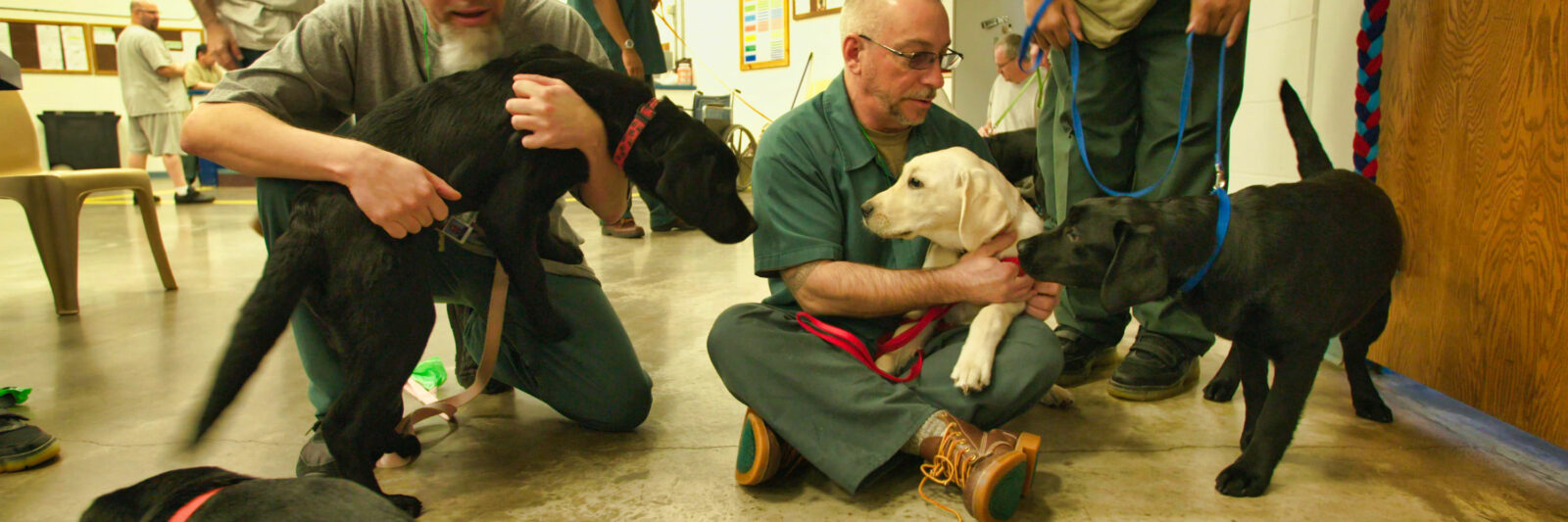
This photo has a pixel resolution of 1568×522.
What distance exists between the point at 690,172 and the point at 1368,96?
1.80 m

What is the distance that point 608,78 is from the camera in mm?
1747

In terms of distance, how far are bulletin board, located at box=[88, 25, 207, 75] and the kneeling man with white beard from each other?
11.3 m

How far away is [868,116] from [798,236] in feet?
1.21

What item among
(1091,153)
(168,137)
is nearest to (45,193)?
(1091,153)

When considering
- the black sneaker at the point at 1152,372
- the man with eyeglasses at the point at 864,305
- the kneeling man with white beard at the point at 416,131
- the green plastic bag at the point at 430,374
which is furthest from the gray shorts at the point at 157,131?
the black sneaker at the point at 1152,372

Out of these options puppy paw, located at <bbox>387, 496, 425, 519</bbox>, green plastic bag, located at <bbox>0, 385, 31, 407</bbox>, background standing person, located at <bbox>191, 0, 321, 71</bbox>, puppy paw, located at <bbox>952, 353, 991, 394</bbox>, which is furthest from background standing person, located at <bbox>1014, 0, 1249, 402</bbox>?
background standing person, located at <bbox>191, 0, 321, 71</bbox>

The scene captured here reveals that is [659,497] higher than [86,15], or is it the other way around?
[86,15]

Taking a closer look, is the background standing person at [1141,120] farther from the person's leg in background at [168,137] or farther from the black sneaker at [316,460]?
the person's leg in background at [168,137]

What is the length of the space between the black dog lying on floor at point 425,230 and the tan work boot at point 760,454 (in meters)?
0.43

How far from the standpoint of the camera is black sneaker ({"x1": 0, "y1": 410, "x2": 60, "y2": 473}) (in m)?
1.79

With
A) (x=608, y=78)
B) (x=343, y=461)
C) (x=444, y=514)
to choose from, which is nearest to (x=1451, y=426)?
(x=608, y=78)

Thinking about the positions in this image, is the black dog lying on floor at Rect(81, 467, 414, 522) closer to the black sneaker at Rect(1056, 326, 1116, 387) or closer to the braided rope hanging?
the black sneaker at Rect(1056, 326, 1116, 387)

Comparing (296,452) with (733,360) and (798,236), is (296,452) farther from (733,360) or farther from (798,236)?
(798,236)

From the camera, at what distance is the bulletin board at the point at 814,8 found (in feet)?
26.8
